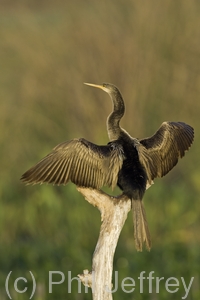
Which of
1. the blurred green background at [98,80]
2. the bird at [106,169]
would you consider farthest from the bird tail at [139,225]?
the blurred green background at [98,80]

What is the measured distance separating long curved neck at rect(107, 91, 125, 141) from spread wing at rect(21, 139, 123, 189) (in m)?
0.36

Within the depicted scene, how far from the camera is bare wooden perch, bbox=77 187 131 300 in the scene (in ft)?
13.8

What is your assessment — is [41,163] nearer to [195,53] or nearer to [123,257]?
[123,257]

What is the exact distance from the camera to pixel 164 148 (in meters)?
5.04

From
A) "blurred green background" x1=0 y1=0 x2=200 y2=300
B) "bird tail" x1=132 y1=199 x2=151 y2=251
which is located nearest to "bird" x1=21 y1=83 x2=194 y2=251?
"bird tail" x1=132 y1=199 x2=151 y2=251

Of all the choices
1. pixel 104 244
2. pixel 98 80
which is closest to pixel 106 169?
pixel 104 244

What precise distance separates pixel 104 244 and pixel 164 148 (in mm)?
1021

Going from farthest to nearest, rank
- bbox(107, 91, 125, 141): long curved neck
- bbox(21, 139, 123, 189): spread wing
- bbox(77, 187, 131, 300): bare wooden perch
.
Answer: bbox(107, 91, 125, 141): long curved neck
bbox(21, 139, 123, 189): spread wing
bbox(77, 187, 131, 300): bare wooden perch

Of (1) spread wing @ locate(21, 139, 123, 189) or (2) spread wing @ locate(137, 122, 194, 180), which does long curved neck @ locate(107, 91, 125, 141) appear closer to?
(2) spread wing @ locate(137, 122, 194, 180)

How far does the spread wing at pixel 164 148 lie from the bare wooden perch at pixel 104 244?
1.42ft

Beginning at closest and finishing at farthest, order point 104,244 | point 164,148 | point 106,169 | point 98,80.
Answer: point 104,244 < point 106,169 < point 164,148 < point 98,80

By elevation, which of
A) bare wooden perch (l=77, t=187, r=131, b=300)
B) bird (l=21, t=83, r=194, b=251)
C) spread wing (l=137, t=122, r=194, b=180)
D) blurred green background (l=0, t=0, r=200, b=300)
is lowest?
bare wooden perch (l=77, t=187, r=131, b=300)

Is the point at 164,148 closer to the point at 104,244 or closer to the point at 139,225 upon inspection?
the point at 139,225

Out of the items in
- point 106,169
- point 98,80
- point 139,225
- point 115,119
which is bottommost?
point 139,225
